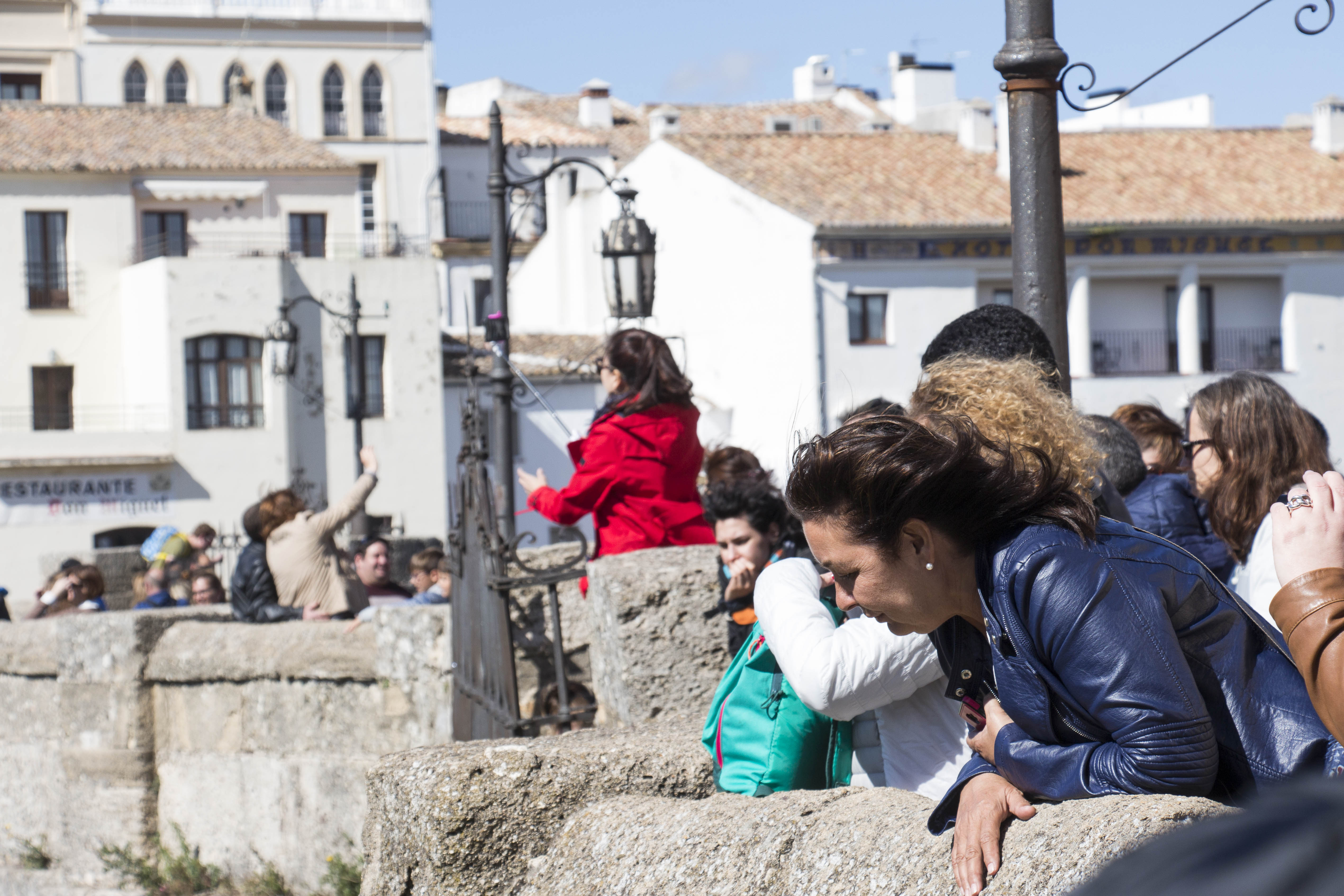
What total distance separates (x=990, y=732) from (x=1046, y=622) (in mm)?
292

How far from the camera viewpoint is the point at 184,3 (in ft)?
134

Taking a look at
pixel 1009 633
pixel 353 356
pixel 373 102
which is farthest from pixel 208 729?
pixel 373 102

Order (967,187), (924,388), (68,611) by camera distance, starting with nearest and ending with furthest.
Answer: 1. (924,388)
2. (68,611)
3. (967,187)

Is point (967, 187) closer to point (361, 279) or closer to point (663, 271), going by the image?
point (663, 271)

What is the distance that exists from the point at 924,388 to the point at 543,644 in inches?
161

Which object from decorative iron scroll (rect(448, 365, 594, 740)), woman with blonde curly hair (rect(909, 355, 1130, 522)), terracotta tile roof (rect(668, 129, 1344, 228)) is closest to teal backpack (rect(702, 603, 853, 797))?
woman with blonde curly hair (rect(909, 355, 1130, 522))

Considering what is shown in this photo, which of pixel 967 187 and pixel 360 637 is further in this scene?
pixel 967 187

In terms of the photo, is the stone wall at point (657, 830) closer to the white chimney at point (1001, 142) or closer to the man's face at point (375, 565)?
the man's face at point (375, 565)

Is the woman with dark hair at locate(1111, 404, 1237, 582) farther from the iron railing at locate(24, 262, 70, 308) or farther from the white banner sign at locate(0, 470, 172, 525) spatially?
the iron railing at locate(24, 262, 70, 308)

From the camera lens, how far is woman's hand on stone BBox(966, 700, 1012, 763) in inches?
88.9

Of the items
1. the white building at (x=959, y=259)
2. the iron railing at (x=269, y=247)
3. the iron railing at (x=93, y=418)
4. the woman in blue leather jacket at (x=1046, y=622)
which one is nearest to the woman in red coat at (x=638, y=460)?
the woman in blue leather jacket at (x=1046, y=622)

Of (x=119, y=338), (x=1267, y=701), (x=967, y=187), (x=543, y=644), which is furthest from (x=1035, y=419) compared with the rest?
(x=119, y=338)

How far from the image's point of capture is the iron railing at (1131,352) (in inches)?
1262

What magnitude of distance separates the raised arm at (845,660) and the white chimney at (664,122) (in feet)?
103
